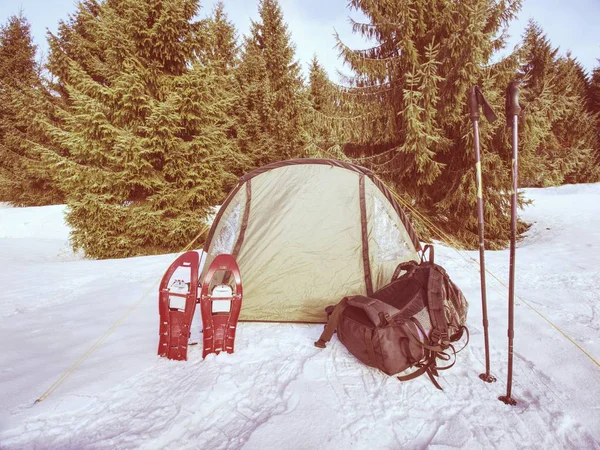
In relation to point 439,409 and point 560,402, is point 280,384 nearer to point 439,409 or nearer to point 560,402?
point 439,409

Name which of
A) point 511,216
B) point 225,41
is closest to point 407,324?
point 511,216

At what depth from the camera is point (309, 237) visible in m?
3.90

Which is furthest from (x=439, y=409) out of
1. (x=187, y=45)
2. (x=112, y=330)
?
(x=187, y=45)

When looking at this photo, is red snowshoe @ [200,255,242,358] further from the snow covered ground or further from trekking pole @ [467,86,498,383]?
trekking pole @ [467,86,498,383]

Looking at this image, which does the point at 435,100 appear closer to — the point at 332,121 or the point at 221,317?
the point at 332,121

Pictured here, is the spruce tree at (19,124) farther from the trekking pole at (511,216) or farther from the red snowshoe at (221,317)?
the trekking pole at (511,216)

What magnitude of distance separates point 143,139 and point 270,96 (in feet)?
26.4

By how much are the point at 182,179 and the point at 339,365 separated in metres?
6.75

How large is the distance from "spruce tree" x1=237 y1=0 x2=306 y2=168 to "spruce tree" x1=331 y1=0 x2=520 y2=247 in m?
6.02

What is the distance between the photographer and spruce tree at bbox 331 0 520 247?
675 centimetres

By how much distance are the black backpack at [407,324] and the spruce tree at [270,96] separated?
11.3 m

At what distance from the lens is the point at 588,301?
3811 mm

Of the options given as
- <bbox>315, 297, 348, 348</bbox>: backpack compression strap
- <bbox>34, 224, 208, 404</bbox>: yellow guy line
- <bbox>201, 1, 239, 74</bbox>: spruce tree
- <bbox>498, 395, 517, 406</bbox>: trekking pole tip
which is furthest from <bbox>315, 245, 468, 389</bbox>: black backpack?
<bbox>201, 1, 239, 74</bbox>: spruce tree

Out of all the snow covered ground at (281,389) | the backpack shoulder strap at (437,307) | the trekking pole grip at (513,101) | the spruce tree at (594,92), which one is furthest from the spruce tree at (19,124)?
the spruce tree at (594,92)
